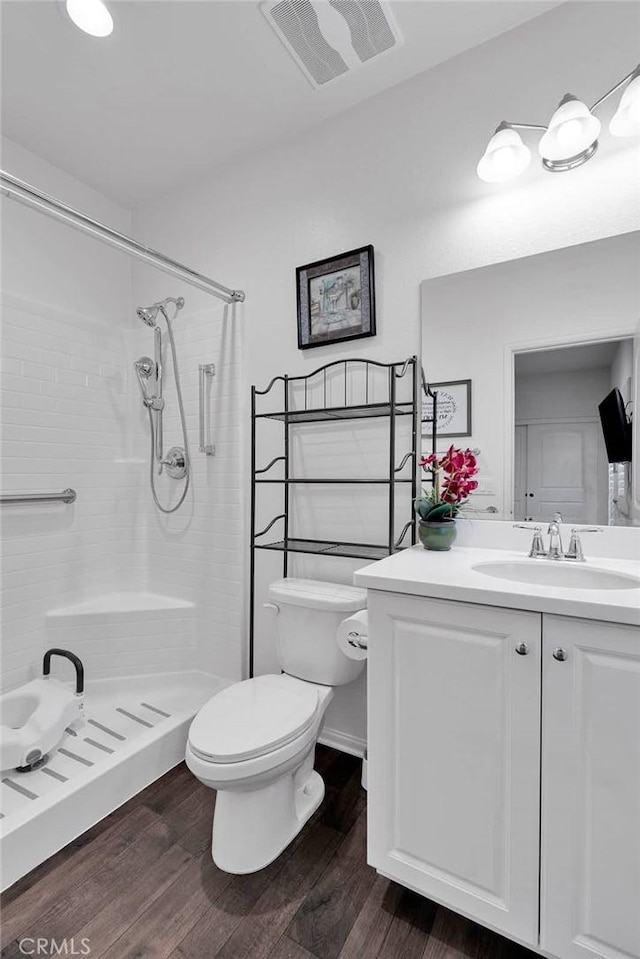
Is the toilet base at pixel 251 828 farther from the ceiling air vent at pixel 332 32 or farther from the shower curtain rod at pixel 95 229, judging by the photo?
the ceiling air vent at pixel 332 32

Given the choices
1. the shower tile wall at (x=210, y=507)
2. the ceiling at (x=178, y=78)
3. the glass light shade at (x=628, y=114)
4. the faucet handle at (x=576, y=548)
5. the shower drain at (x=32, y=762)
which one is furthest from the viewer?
the shower tile wall at (x=210, y=507)

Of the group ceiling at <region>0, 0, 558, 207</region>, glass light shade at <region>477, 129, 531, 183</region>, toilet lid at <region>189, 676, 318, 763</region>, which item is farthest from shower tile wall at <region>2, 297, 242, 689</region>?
glass light shade at <region>477, 129, 531, 183</region>

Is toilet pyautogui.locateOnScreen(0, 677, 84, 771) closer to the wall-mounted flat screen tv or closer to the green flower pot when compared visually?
the green flower pot

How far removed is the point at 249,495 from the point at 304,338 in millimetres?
752

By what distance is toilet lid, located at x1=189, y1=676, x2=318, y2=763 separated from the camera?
1.26 m

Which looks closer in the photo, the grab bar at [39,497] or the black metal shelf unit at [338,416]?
the black metal shelf unit at [338,416]

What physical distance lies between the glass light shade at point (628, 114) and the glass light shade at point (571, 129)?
0.16 feet

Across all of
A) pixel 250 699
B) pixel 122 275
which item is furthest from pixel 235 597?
pixel 122 275

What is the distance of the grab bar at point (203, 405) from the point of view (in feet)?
7.16

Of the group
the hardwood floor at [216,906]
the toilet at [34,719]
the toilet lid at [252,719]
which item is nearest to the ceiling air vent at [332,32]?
the toilet lid at [252,719]

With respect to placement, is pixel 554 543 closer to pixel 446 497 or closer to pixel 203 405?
pixel 446 497

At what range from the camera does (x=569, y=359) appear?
1.44 m

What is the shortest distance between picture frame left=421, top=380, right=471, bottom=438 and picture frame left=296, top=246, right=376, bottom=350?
1.22 ft

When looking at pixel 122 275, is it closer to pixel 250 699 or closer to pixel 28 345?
pixel 28 345
